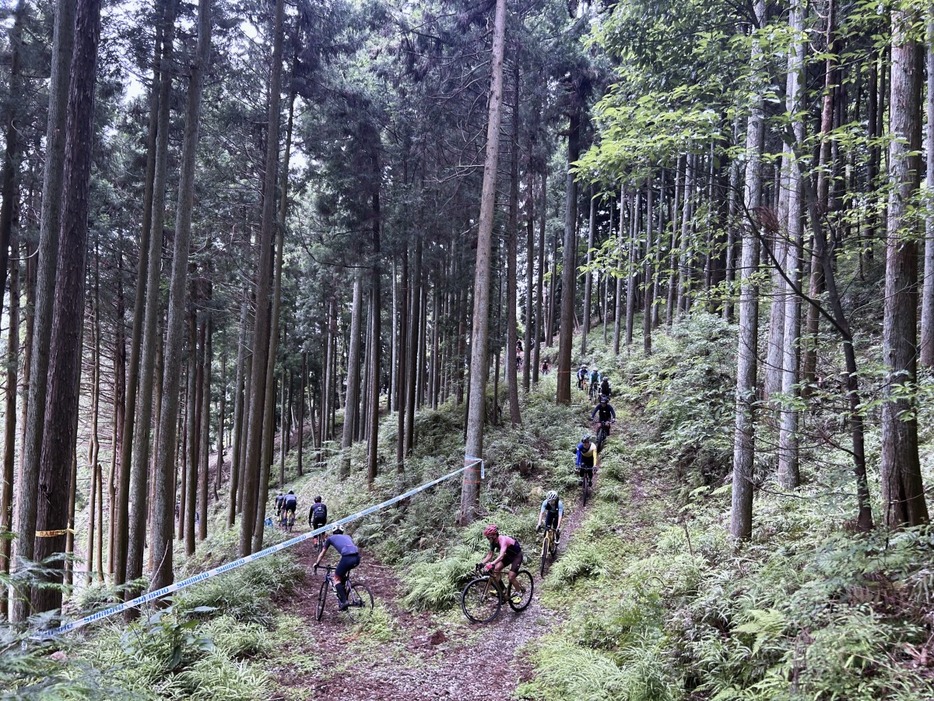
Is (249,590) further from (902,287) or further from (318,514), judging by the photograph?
(902,287)

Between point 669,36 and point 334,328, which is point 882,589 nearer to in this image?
point 669,36

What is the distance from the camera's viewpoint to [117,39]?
978cm

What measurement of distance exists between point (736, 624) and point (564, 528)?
6306 millimetres

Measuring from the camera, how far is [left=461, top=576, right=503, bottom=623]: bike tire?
881 centimetres

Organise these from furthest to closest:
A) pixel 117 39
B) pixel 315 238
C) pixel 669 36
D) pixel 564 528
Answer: pixel 315 238
pixel 564 528
pixel 117 39
pixel 669 36

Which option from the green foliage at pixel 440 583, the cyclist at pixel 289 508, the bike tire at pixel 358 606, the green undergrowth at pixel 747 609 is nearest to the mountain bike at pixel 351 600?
the bike tire at pixel 358 606

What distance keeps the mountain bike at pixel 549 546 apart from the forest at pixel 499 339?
282 mm

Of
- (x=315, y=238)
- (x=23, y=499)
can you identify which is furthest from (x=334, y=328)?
(x=23, y=499)

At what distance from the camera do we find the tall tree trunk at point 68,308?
19.7ft

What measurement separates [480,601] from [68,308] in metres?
7.44

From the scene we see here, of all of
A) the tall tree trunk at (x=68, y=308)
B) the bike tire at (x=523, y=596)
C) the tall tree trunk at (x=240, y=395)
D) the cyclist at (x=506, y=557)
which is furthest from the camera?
the tall tree trunk at (x=240, y=395)

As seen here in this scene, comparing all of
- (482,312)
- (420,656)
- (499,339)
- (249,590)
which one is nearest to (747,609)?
(420,656)

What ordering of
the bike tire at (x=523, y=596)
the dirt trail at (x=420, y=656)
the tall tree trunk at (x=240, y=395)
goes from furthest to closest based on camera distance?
1. the tall tree trunk at (x=240, y=395)
2. the bike tire at (x=523, y=596)
3. the dirt trail at (x=420, y=656)

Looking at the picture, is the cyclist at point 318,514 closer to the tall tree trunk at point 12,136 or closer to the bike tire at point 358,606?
the bike tire at point 358,606
